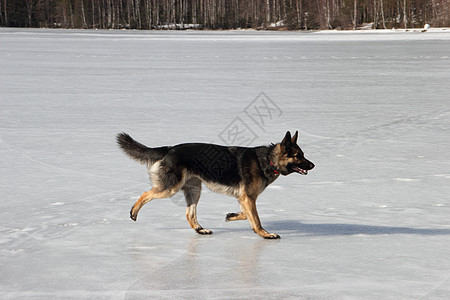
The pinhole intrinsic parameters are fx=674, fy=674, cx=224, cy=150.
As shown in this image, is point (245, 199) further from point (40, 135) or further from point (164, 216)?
point (40, 135)

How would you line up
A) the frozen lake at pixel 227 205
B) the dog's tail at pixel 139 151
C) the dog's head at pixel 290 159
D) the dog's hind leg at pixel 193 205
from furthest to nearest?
the dog's hind leg at pixel 193 205, the dog's tail at pixel 139 151, the dog's head at pixel 290 159, the frozen lake at pixel 227 205

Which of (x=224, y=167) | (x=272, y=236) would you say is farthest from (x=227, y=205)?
(x=224, y=167)

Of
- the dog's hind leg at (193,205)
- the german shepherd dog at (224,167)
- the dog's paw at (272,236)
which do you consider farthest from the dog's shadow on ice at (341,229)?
the dog's hind leg at (193,205)

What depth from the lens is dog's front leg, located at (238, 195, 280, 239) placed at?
171 inches

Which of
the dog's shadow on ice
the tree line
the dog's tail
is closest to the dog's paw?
the dog's shadow on ice

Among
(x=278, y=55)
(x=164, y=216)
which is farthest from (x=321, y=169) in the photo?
(x=278, y=55)

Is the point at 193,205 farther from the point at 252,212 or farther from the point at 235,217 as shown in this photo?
the point at 252,212

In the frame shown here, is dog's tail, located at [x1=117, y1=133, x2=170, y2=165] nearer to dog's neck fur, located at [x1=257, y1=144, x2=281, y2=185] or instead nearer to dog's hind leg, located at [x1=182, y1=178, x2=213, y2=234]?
dog's hind leg, located at [x1=182, y1=178, x2=213, y2=234]

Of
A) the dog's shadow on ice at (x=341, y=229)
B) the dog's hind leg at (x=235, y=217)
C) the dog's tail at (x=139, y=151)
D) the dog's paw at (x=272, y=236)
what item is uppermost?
the dog's tail at (x=139, y=151)

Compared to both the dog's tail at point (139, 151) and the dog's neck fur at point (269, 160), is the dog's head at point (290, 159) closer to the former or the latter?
the dog's neck fur at point (269, 160)

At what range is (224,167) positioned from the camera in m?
4.34

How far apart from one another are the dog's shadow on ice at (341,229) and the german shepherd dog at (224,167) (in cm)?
38

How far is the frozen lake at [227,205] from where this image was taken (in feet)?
11.9

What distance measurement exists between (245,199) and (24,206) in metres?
1.95
